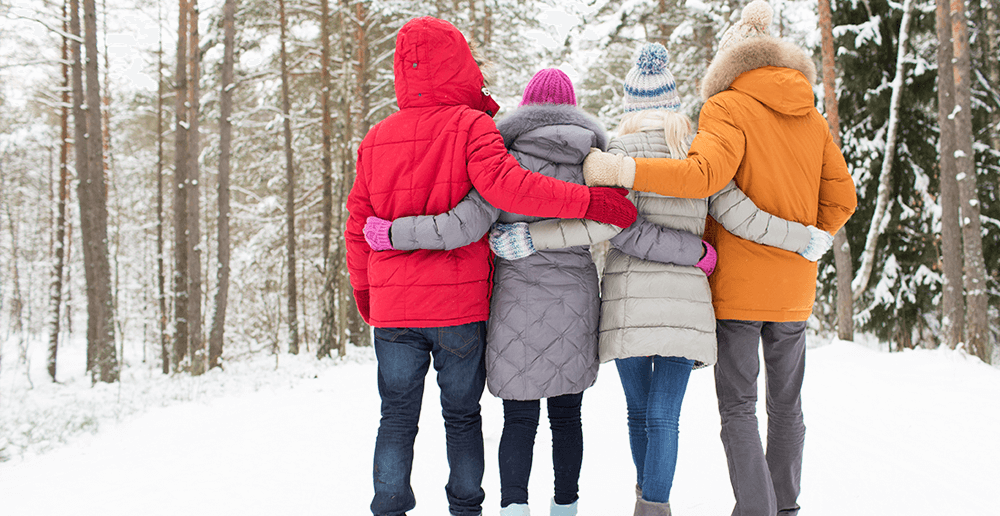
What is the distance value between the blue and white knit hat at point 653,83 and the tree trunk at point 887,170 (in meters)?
9.19

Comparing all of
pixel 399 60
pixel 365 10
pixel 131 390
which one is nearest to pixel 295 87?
pixel 365 10

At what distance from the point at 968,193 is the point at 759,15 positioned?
7.23 meters

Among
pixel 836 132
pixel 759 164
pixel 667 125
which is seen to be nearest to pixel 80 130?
pixel 667 125

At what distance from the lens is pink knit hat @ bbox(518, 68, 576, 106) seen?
2.70m

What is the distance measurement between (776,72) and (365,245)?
2.10 meters

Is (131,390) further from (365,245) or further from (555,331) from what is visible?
(555,331)

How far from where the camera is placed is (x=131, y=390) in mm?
9156

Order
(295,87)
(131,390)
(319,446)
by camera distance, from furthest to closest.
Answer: (295,87)
(131,390)
(319,446)

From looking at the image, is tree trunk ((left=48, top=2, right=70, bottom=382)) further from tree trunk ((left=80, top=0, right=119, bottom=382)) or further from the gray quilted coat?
the gray quilted coat

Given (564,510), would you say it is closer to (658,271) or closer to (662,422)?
(662,422)

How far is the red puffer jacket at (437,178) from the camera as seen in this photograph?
2.46 meters

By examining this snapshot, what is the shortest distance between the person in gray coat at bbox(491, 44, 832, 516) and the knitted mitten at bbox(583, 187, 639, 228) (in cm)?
7

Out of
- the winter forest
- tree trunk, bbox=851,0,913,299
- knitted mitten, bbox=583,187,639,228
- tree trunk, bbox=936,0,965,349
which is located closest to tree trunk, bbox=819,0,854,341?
the winter forest

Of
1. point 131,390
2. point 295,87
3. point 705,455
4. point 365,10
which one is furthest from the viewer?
point 295,87
